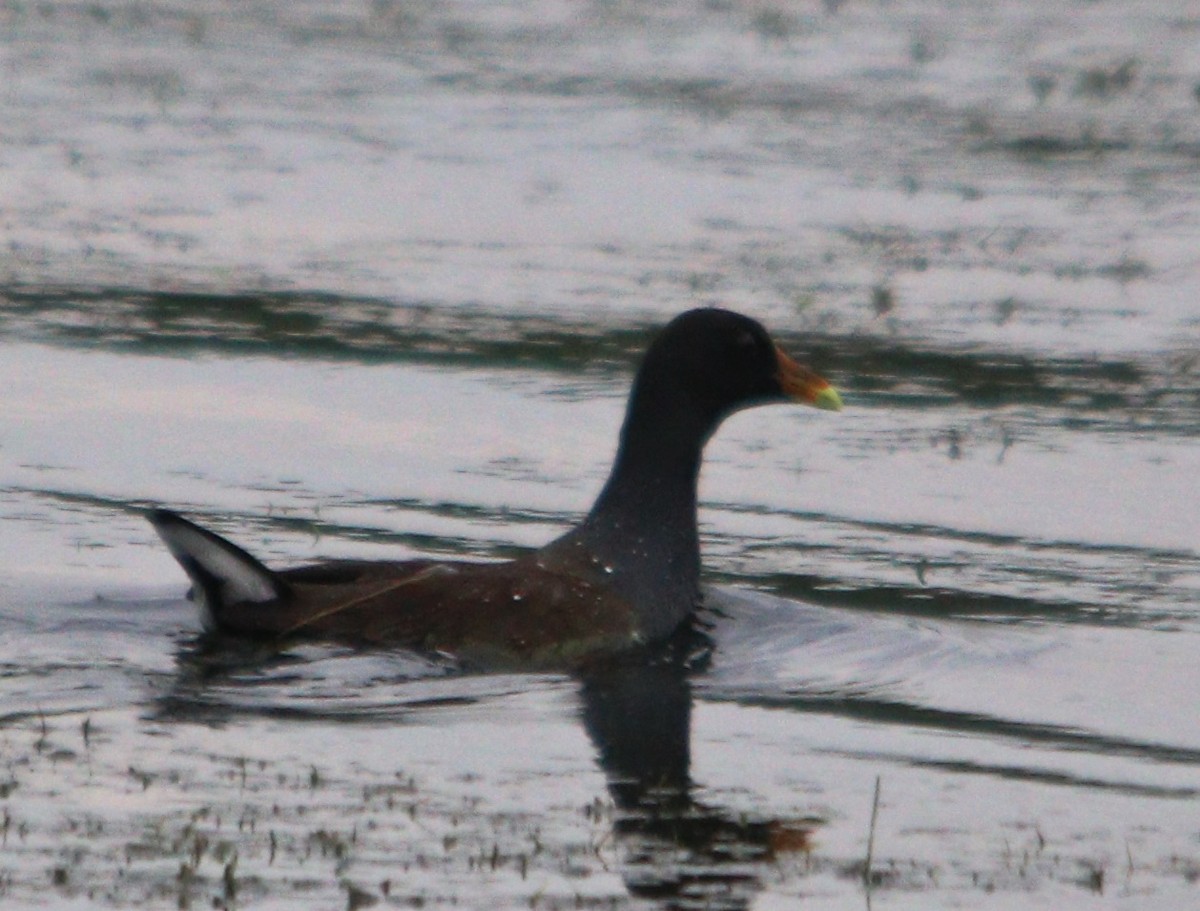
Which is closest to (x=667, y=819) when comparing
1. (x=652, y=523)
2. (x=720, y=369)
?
(x=652, y=523)

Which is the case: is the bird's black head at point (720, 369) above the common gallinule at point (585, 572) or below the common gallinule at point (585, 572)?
above

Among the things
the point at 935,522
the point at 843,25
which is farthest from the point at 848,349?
the point at 843,25

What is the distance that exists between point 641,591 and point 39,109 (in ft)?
38.6

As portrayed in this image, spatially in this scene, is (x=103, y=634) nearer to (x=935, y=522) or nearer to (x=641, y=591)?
(x=641, y=591)

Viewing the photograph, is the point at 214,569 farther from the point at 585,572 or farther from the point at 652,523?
the point at 652,523

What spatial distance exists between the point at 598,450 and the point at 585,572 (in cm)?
263

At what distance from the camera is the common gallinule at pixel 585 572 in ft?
24.7

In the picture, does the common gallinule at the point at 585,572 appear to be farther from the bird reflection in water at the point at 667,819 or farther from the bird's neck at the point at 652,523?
the bird reflection in water at the point at 667,819

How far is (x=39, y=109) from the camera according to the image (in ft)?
61.1

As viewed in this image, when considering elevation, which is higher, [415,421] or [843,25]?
[843,25]

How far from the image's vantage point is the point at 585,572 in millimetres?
7996

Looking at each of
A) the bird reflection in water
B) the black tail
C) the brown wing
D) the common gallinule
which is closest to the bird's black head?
the common gallinule

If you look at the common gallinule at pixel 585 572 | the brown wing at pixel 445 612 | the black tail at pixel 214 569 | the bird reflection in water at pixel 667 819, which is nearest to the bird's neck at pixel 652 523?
the common gallinule at pixel 585 572

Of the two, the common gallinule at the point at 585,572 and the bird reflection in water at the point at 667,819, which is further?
the common gallinule at the point at 585,572
